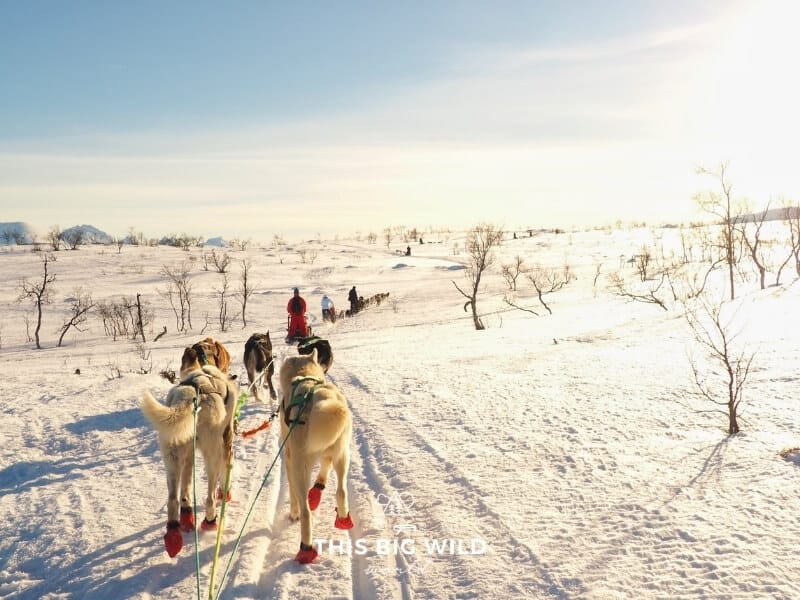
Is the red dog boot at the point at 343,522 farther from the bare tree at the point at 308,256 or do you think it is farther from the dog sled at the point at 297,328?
the bare tree at the point at 308,256

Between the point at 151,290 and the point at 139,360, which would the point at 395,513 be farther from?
the point at 151,290

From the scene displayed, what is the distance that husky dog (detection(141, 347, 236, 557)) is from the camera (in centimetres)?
365

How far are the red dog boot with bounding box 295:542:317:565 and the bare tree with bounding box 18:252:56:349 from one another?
20489mm

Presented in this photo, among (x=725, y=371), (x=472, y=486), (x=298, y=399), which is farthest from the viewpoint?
(x=725, y=371)

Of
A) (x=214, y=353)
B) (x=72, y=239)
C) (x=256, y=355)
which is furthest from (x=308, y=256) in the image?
(x=214, y=353)

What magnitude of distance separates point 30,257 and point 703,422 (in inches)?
1683

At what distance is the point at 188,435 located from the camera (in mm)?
3764

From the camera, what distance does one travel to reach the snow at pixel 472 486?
3.46 meters

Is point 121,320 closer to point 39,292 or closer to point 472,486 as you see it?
point 39,292

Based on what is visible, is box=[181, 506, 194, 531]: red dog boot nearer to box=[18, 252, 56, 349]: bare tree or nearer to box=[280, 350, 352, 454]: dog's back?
box=[280, 350, 352, 454]: dog's back

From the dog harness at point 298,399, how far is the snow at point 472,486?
0.62 meters

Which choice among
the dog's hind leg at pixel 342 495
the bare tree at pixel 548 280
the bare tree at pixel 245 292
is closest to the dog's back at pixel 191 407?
the dog's hind leg at pixel 342 495

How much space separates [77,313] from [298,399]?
21791mm

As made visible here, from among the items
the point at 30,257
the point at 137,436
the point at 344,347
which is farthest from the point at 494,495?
the point at 30,257
